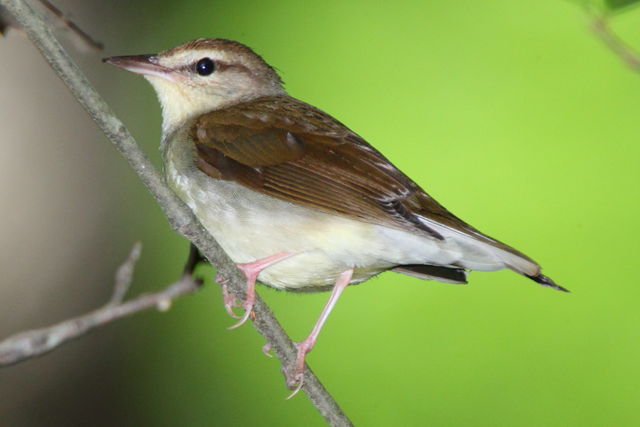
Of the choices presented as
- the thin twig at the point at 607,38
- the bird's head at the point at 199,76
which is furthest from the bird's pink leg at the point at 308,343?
the thin twig at the point at 607,38

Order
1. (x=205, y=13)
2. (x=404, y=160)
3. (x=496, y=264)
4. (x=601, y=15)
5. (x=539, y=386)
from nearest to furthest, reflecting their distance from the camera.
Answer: (x=601, y=15), (x=496, y=264), (x=539, y=386), (x=404, y=160), (x=205, y=13)

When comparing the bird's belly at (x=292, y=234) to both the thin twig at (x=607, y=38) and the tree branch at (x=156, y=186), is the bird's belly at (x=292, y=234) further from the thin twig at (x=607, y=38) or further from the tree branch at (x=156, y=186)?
the thin twig at (x=607, y=38)

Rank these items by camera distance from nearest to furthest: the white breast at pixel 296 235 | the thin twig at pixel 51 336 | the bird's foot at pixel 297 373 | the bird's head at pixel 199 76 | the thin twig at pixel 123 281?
1. the thin twig at pixel 51 336
2. the thin twig at pixel 123 281
3. the bird's foot at pixel 297 373
4. the white breast at pixel 296 235
5. the bird's head at pixel 199 76

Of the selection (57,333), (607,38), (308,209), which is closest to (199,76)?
(308,209)

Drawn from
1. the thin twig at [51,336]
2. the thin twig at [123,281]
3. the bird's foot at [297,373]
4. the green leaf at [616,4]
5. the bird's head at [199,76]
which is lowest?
the bird's foot at [297,373]

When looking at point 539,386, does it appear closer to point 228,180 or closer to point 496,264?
point 496,264

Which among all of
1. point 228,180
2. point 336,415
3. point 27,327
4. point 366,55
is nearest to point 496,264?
point 336,415

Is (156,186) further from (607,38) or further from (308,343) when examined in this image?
(607,38)
